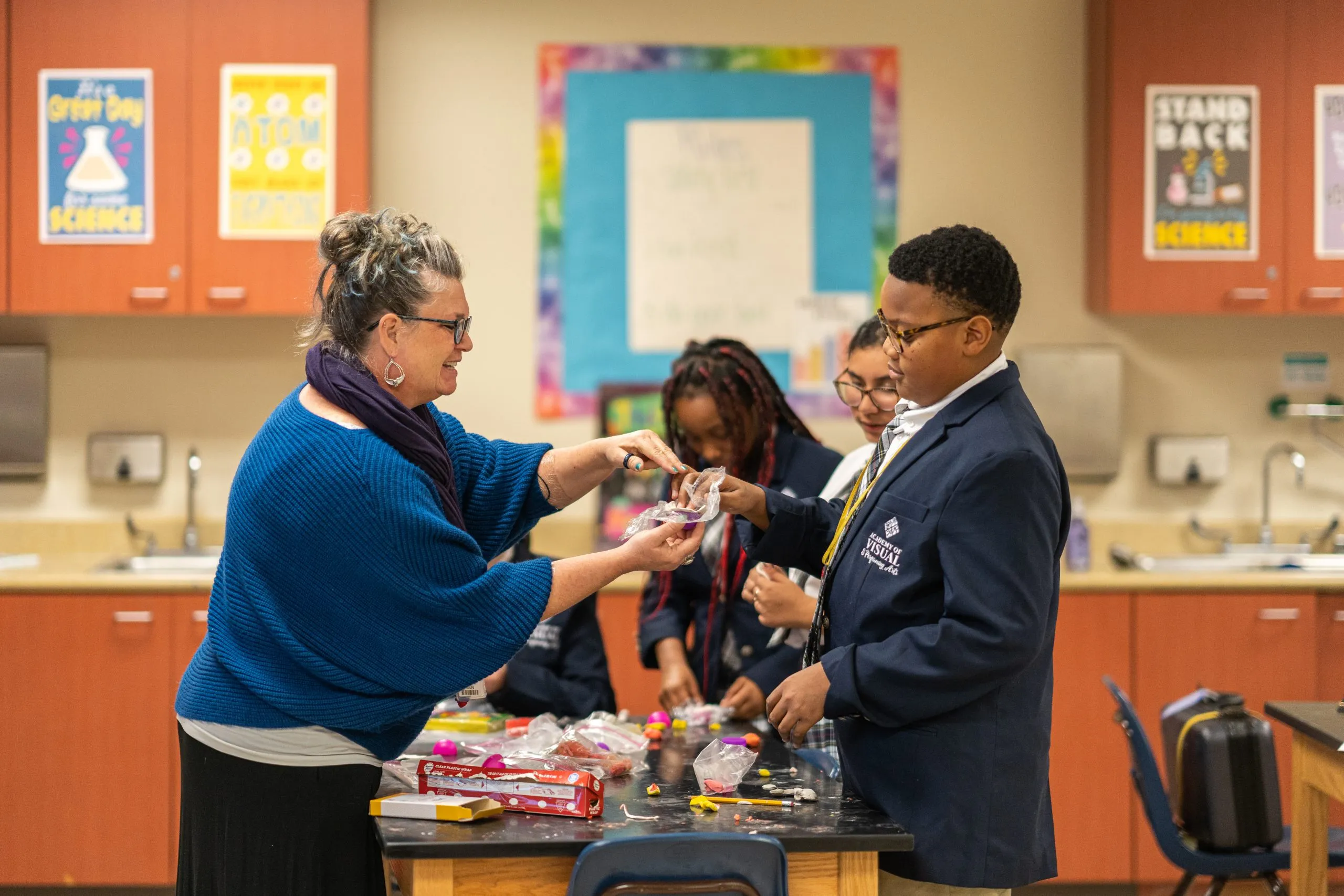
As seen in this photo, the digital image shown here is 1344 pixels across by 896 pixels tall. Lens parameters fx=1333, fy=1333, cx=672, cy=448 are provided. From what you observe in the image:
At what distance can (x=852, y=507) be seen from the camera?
212cm

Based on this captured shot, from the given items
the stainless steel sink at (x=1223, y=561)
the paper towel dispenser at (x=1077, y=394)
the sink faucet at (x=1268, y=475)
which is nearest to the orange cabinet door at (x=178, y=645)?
the paper towel dispenser at (x=1077, y=394)

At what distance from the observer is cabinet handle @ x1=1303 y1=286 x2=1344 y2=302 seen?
14.0 feet

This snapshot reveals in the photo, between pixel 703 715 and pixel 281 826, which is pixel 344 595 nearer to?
pixel 281 826

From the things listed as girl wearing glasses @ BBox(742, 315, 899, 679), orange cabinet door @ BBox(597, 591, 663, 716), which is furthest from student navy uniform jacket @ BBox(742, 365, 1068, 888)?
orange cabinet door @ BBox(597, 591, 663, 716)

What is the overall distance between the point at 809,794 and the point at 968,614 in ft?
1.27

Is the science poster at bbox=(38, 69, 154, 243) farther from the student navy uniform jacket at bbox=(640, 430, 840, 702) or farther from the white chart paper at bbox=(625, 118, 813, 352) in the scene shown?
the student navy uniform jacket at bbox=(640, 430, 840, 702)

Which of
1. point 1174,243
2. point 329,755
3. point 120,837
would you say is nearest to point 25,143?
point 120,837

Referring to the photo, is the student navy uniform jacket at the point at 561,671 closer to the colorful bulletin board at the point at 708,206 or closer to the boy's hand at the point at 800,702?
the boy's hand at the point at 800,702

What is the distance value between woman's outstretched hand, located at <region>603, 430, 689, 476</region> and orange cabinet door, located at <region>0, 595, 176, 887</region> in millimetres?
2054

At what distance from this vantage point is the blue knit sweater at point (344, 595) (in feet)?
5.90

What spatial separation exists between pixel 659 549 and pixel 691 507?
0.11 metres

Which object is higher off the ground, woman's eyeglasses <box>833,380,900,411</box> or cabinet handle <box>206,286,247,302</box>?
cabinet handle <box>206,286,247,302</box>

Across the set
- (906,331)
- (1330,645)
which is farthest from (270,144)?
(1330,645)

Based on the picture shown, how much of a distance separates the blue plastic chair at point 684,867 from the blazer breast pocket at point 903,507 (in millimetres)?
480
